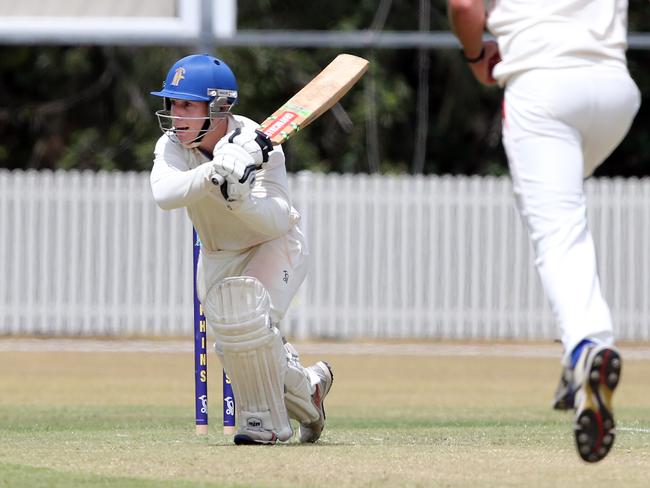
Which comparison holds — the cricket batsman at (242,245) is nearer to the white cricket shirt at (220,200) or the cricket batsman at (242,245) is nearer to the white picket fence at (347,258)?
the white cricket shirt at (220,200)

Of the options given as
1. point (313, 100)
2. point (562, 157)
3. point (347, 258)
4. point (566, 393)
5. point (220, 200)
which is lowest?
point (347, 258)

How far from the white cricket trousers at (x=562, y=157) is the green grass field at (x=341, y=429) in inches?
23.4

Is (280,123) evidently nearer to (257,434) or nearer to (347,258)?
(257,434)

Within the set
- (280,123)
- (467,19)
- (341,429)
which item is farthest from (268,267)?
(467,19)

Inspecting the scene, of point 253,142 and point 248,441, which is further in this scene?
point 248,441

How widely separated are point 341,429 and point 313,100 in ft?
5.98

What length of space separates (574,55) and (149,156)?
51.7 feet

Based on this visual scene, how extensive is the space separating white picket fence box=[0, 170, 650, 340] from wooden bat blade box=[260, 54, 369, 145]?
9.76 meters

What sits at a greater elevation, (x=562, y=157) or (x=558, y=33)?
(x=558, y=33)

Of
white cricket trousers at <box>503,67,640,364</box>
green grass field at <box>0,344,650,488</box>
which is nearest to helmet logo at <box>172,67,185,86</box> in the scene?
green grass field at <box>0,344,650,488</box>

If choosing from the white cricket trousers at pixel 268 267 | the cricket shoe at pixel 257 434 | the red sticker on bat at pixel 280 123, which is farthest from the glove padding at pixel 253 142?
the cricket shoe at pixel 257 434

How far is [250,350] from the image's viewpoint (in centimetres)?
583

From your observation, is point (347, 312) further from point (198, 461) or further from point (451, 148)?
point (198, 461)

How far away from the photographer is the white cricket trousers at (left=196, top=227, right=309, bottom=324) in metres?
6.08
